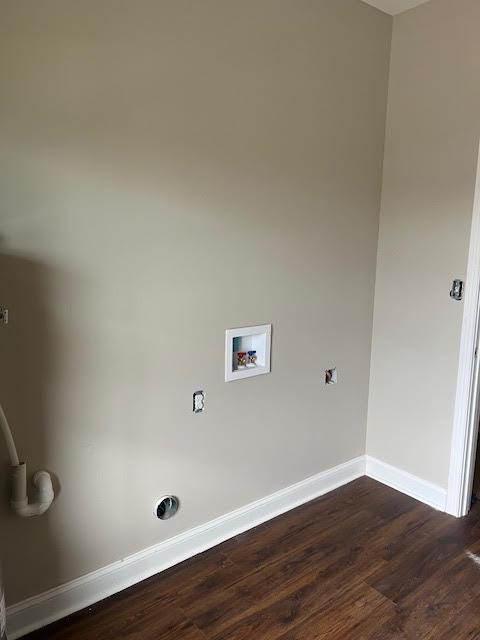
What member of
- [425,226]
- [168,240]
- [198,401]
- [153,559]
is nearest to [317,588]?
[153,559]

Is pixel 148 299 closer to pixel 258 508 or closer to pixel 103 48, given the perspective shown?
pixel 103 48

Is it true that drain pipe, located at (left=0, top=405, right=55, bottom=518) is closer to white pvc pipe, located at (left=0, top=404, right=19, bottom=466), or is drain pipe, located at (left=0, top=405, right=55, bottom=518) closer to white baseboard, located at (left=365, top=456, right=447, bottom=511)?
white pvc pipe, located at (left=0, top=404, right=19, bottom=466)

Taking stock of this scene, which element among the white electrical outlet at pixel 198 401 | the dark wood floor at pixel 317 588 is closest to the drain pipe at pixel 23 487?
the dark wood floor at pixel 317 588

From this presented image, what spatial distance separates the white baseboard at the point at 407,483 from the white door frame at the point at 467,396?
0.07 m

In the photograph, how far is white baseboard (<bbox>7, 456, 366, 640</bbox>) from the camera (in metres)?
1.77

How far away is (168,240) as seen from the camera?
192 centimetres

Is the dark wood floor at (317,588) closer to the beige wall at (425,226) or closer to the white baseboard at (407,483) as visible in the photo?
the white baseboard at (407,483)

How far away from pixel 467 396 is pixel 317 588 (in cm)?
121

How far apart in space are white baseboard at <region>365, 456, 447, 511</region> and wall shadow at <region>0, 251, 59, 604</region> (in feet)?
6.38

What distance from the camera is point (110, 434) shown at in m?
1.88

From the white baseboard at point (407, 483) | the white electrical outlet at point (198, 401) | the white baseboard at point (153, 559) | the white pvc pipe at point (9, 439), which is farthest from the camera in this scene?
the white baseboard at point (407, 483)

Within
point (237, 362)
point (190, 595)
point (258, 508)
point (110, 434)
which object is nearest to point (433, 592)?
point (258, 508)

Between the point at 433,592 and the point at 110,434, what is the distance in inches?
59.1

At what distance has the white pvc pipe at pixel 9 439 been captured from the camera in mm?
1488
